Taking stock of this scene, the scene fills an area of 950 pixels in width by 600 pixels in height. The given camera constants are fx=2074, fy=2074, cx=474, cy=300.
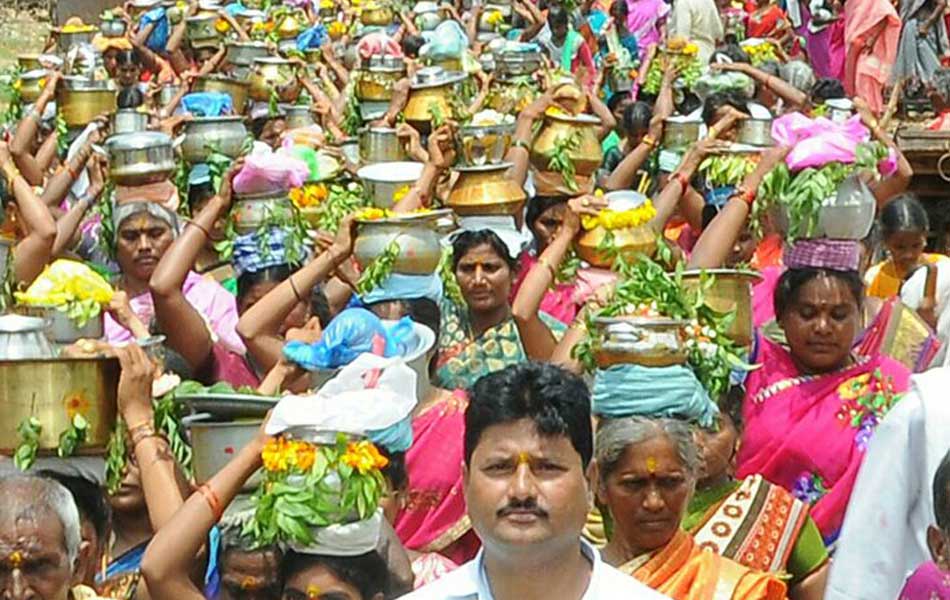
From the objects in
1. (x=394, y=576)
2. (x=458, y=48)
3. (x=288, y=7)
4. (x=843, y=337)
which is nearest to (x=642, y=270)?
(x=843, y=337)

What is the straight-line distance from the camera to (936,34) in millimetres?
15242

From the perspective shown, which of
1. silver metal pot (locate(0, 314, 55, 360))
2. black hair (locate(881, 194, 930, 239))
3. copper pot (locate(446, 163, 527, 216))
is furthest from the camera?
black hair (locate(881, 194, 930, 239))

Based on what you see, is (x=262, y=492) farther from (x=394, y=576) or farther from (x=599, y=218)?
(x=599, y=218)

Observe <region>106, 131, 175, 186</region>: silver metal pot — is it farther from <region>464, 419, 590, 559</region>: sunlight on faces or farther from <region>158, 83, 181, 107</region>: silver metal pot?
<region>464, 419, 590, 559</region>: sunlight on faces

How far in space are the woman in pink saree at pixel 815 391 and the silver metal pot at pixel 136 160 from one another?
8.47 ft

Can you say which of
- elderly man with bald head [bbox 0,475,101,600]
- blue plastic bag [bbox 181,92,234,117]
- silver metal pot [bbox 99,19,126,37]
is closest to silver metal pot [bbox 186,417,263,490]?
elderly man with bald head [bbox 0,475,101,600]

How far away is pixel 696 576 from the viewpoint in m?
4.60

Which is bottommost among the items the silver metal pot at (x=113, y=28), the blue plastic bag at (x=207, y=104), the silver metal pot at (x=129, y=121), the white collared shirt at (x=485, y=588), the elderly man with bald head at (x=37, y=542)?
the silver metal pot at (x=113, y=28)

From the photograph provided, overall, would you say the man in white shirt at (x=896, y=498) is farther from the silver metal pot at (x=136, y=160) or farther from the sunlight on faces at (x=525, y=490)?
the silver metal pot at (x=136, y=160)

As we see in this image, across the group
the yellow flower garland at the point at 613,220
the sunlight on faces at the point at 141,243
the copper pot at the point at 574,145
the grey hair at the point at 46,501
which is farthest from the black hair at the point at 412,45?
the grey hair at the point at 46,501

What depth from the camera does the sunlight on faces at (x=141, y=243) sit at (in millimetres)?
7051

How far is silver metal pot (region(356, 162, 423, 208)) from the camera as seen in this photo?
7965 millimetres

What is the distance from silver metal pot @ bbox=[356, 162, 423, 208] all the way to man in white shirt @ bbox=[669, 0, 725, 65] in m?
7.41

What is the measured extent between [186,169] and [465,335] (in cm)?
249
